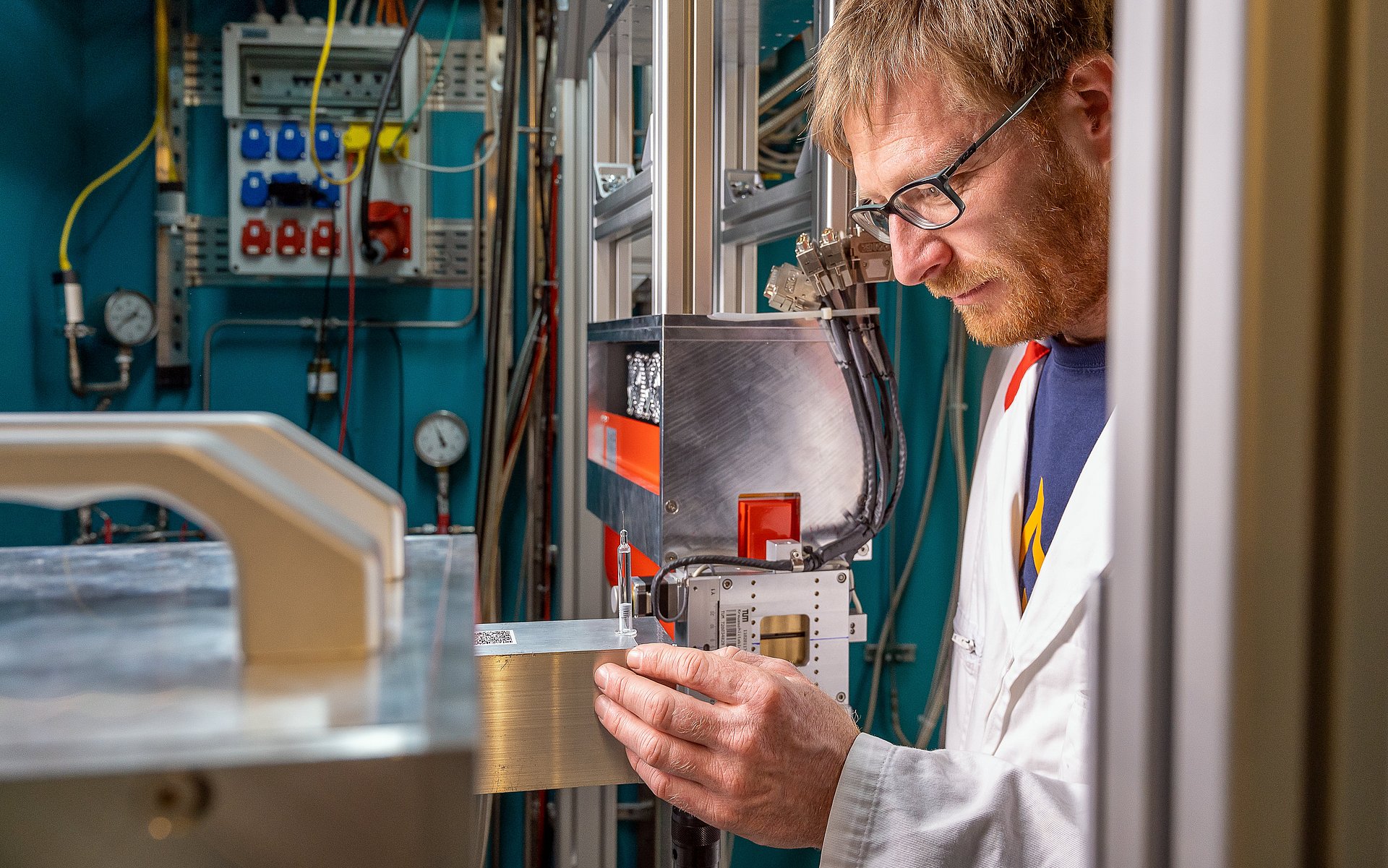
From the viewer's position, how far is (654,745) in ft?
2.99

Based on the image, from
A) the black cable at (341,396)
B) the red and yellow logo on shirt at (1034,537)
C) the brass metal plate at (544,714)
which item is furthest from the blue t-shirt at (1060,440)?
the black cable at (341,396)

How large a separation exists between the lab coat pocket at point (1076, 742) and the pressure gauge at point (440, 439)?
75.9 inches

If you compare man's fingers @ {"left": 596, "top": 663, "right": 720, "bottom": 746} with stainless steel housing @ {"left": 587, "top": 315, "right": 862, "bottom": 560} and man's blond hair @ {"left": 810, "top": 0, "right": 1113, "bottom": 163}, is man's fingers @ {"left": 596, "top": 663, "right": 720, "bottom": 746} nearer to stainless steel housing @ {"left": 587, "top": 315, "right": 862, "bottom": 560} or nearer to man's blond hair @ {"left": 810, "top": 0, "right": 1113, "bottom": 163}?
stainless steel housing @ {"left": 587, "top": 315, "right": 862, "bottom": 560}

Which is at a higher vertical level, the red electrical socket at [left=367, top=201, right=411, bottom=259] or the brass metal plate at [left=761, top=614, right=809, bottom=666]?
the red electrical socket at [left=367, top=201, right=411, bottom=259]

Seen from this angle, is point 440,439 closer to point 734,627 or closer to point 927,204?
point 734,627

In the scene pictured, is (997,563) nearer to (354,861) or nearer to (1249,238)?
(1249,238)

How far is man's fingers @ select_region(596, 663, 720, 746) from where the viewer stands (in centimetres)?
90

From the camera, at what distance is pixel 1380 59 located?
333mm

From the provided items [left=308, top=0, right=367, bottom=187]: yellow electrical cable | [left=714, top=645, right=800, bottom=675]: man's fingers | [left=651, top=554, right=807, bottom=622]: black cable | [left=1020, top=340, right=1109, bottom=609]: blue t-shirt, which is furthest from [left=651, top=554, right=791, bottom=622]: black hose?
[left=308, top=0, right=367, bottom=187]: yellow electrical cable

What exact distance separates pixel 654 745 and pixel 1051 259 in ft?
2.41

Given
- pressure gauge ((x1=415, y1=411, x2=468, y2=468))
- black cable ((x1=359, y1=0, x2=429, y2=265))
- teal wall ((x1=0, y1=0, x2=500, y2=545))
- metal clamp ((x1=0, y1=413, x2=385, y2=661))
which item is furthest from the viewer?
pressure gauge ((x1=415, y1=411, x2=468, y2=468))

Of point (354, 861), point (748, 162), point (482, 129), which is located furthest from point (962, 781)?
point (482, 129)

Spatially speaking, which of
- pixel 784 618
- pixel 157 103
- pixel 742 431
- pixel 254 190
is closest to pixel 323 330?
pixel 254 190

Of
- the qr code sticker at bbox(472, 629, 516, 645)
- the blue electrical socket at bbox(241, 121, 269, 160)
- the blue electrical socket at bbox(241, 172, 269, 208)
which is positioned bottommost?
the qr code sticker at bbox(472, 629, 516, 645)
